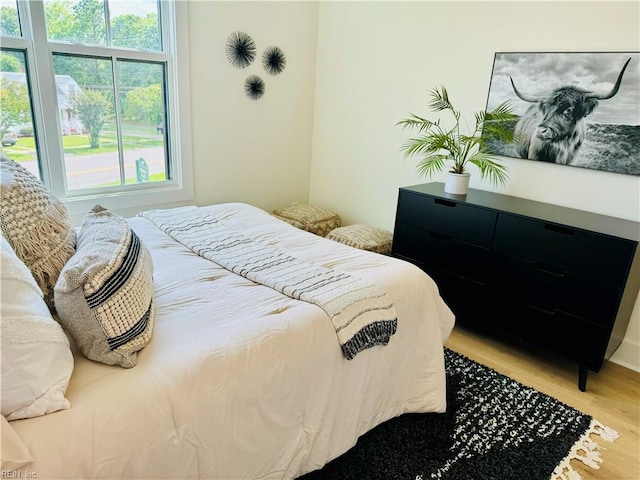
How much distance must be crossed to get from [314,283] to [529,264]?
1.35 meters

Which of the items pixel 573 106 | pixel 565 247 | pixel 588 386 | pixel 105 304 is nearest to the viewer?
pixel 105 304

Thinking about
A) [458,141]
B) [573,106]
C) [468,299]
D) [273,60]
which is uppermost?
[273,60]

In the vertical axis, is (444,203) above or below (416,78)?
below

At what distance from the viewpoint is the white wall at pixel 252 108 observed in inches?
126

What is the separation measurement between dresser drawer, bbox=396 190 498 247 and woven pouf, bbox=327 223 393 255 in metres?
0.34

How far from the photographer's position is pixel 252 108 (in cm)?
357

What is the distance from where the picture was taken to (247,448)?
135cm

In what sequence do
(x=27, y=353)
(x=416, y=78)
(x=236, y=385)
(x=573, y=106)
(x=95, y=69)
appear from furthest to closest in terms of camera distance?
(x=416, y=78)
(x=95, y=69)
(x=573, y=106)
(x=236, y=385)
(x=27, y=353)

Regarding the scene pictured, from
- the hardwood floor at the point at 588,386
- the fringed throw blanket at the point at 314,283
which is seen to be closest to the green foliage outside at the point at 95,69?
the fringed throw blanket at the point at 314,283

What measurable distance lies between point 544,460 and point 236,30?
3323 millimetres

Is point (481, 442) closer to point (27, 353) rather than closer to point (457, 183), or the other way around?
point (457, 183)

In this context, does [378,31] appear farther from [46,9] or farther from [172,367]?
[172,367]

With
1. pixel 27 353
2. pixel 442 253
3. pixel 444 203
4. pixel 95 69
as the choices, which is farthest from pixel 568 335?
pixel 95 69

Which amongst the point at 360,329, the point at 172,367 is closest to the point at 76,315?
the point at 172,367
